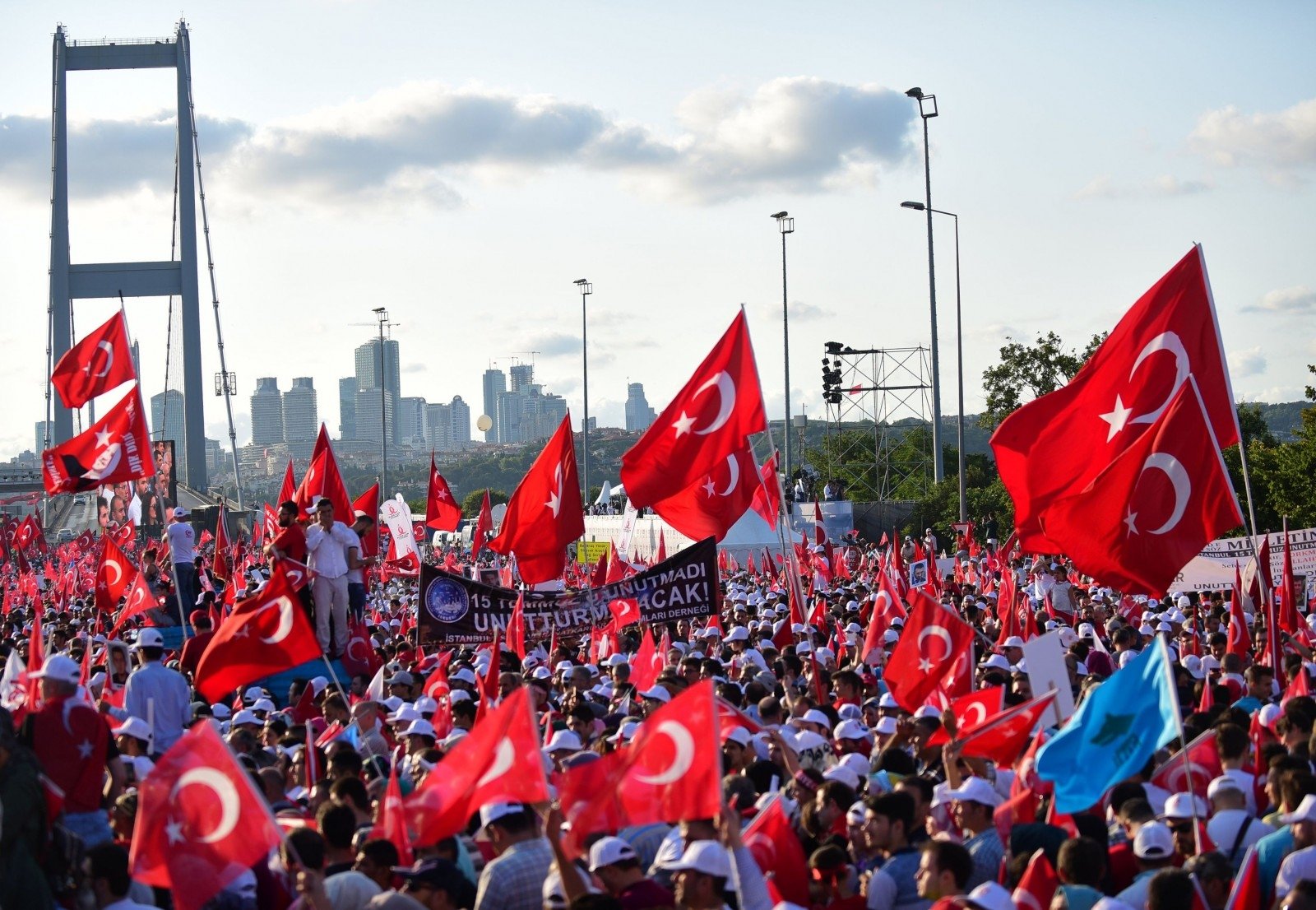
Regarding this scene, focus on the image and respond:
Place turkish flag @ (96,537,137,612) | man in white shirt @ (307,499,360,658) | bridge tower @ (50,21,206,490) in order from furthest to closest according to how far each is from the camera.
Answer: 1. bridge tower @ (50,21,206,490)
2. turkish flag @ (96,537,137,612)
3. man in white shirt @ (307,499,360,658)

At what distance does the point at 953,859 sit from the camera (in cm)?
555

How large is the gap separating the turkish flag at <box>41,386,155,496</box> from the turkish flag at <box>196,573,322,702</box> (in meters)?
7.28

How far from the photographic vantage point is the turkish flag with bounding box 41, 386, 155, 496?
16.6 m

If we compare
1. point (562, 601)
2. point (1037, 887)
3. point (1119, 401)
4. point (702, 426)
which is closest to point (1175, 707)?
point (1037, 887)

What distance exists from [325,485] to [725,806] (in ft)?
42.5

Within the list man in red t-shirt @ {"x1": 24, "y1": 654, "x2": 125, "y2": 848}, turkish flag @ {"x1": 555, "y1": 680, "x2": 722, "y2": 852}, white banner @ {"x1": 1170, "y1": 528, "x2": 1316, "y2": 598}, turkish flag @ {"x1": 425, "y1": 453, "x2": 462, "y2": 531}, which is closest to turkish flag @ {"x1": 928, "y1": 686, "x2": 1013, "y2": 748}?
turkish flag @ {"x1": 555, "y1": 680, "x2": 722, "y2": 852}

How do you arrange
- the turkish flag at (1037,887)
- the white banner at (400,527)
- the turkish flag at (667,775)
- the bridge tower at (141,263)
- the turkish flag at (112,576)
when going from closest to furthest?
the turkish flag at (1037,887)
the turkish flag at (667,775)
the turkish flag at (112,576)
the white banner at (400,527)
the bridge tower at (141,263)

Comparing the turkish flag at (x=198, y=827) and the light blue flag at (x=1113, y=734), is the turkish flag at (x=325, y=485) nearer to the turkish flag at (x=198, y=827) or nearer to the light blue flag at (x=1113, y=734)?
the turkish flag at (x=198, y=827)

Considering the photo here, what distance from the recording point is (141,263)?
67.2m

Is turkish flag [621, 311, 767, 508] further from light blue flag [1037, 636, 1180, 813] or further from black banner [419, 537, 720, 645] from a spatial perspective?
light blue flag [1037, 636, 1180, 813]

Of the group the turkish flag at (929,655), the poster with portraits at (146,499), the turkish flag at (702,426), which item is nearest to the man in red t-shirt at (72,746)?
the turkish flag at (929,655)

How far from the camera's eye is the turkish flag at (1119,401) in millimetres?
10445

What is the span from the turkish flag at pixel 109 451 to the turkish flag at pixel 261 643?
7.28 metres

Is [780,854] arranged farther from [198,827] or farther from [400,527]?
[400,527]
